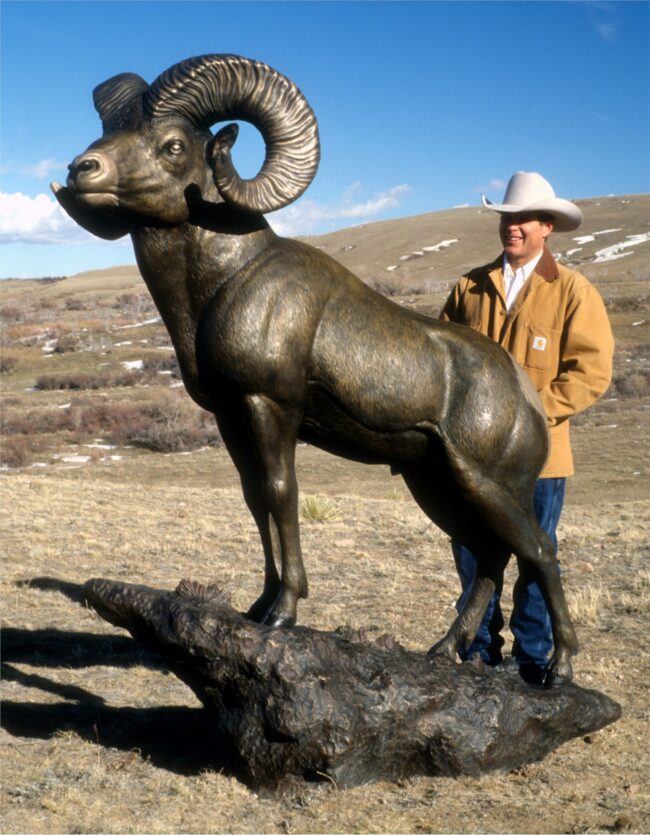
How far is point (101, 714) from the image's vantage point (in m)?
6.05

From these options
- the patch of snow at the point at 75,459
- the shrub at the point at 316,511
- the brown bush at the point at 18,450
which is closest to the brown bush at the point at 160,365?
the brown bush at the point at 18,450

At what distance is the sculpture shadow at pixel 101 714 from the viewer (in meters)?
5.39

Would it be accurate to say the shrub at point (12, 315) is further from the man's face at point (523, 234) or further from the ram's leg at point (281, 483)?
the ram's leg at point (281, 483)

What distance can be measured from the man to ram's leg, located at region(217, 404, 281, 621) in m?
1.17

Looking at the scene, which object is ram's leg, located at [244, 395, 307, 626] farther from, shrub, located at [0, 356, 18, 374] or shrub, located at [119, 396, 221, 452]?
shrub, located at [0, 356, 18, 374]

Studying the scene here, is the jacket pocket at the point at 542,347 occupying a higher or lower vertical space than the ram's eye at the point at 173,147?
lower

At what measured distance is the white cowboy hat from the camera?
563 centimetres

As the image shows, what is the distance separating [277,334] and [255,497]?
93cm

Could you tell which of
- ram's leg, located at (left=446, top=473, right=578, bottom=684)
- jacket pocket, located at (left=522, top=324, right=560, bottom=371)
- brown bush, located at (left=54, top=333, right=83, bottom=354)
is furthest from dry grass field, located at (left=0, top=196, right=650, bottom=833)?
brown bush, located at (left=54, top=333, right=83, bottom=354)

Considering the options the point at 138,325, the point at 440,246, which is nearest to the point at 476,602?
the point at 138,325

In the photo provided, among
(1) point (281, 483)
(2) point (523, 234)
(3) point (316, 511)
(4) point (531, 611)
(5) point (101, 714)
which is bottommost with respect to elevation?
(3) point (316, 511)

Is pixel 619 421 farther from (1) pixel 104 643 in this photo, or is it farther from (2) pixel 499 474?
(2) pixel 499 474

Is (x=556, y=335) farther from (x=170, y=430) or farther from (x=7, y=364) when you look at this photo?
(x=7, y=364)

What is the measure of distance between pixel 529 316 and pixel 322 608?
11.7 ft
